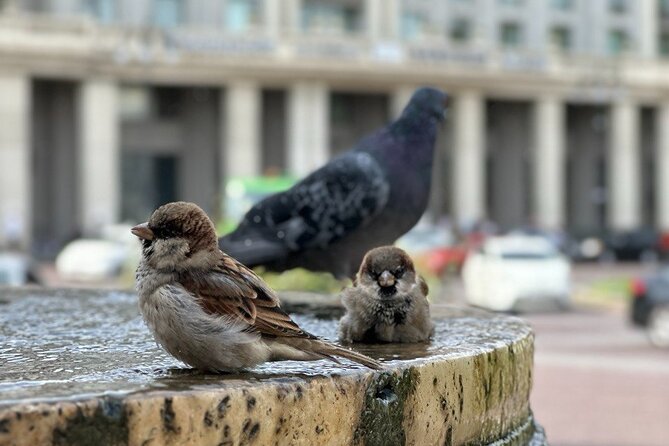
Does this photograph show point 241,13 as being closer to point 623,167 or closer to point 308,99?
point 308,99

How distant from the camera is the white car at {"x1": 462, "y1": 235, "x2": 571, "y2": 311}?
79.5ft

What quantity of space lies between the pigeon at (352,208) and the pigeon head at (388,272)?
130 cm

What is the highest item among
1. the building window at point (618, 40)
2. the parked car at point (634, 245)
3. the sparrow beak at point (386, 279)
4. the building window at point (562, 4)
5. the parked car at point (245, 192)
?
the building window at point (562, 4)

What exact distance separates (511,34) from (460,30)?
3288 millimetres

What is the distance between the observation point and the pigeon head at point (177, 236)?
A: 9.52ft

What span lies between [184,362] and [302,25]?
48.0 meters

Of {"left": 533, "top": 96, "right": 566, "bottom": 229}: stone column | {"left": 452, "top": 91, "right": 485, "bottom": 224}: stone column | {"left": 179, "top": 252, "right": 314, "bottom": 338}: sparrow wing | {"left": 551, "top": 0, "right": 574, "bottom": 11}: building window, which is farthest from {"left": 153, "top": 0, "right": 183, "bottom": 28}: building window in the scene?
{"left": 179, "top": 252, "right": 314, "bottom": 338}: sparrow wing

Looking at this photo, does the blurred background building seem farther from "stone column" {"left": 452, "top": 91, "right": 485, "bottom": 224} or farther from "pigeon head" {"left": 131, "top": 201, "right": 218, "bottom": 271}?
"pigeon head" {"left": 131, "top": 201, "right": 218, "bottom": 271}

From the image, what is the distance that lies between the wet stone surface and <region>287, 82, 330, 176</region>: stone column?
140ft

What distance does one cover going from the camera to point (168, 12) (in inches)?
1838

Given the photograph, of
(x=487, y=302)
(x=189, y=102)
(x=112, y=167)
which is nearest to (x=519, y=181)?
(x=189, y=102)

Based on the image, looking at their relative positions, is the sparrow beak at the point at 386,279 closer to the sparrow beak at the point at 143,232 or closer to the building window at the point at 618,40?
the sparrow beak at the point at 143,232

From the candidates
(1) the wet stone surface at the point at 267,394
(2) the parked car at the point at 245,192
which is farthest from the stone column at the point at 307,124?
(1) the wet stone surface at the point at 267,394

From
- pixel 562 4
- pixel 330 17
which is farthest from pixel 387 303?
pixel 562 4
